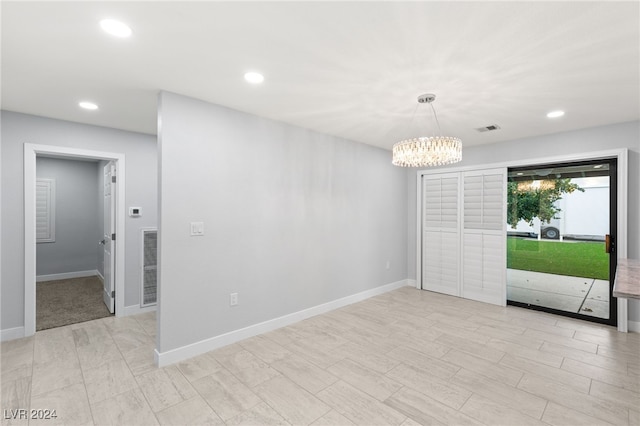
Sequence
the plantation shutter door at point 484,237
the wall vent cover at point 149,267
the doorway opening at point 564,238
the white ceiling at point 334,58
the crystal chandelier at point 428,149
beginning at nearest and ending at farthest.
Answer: the white ceiling at point 334,58 → the crystal chandelier at point 428,149 → the doorway opening at point 564,238 → the wall vent cover at point 149,267 → the plantation shutter door at point 484,237

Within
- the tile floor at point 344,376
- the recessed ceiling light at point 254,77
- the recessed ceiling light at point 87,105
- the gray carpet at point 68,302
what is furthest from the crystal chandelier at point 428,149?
the gray carpet at point 68,302

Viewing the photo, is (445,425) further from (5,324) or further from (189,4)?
(5,324)

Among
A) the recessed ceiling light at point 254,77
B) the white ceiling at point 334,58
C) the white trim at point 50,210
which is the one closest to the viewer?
the white ceiling at point 334,58

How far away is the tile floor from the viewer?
2.09 metres

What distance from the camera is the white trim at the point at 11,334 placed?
3.21 metres

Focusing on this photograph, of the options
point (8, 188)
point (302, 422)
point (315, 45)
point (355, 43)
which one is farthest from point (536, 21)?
point (8, 188)

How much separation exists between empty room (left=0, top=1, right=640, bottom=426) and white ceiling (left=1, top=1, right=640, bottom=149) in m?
0.02

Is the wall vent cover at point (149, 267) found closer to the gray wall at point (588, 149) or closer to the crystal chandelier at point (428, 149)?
the crystal chandelier at point (428, 149)

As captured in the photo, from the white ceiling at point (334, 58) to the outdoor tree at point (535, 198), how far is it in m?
1.16

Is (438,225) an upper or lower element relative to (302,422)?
upper

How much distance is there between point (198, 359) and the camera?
2861mm

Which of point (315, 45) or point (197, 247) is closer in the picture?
point (315, 45)

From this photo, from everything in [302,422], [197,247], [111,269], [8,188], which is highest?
[8,188]

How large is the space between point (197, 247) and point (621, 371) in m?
4.15
